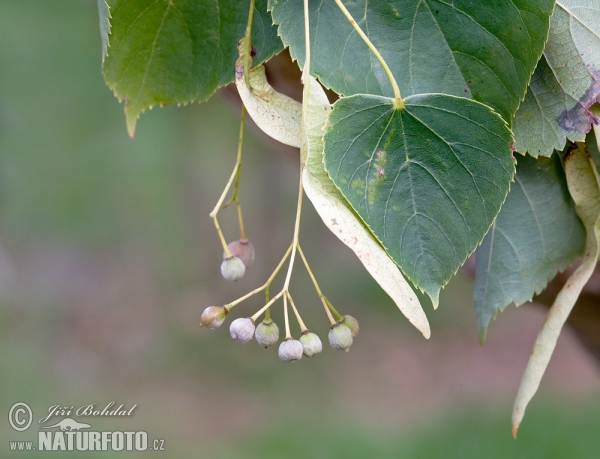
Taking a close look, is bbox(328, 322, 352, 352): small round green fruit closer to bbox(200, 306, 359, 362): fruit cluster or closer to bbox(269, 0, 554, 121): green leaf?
bbox(200, 306, 359, 362): fruit cluster

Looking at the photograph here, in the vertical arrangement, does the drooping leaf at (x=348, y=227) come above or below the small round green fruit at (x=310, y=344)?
above

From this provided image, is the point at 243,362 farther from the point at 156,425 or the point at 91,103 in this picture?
the point at 91,103

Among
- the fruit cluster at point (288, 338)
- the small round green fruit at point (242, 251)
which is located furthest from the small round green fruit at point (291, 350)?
the small round green fruit at point (242, 251)

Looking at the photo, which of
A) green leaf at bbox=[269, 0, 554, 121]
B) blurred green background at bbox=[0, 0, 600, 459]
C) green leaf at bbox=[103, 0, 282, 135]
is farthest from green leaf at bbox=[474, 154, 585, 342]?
blurred green background at bbox=[0, 0, 600, 459]

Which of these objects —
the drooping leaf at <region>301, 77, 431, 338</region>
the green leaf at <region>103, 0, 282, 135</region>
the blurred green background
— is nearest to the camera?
the drooping leaf at <region>301, 77, 431, 338</region>

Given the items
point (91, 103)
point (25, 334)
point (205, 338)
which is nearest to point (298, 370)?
point (205, 338)

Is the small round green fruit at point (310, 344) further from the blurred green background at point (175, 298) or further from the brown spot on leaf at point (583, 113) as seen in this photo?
the blurred green background at point (175, 298)
